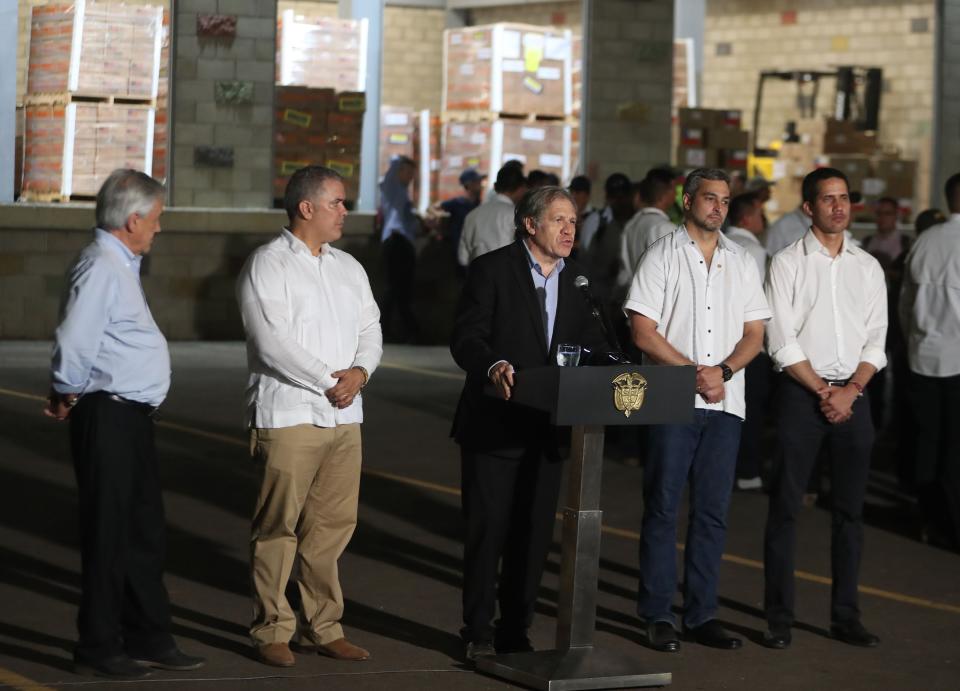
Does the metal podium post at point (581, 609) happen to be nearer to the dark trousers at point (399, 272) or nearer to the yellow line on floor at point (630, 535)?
the yellow line on floor at point (630, 535)

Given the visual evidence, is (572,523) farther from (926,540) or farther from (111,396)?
(926,540)

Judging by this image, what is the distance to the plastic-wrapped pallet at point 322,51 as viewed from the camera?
17.8m

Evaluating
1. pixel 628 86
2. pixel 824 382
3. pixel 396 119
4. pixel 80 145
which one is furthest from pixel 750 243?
pixel 396 119

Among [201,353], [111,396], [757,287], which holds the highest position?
[757,287]

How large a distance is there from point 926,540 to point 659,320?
9.92 ft

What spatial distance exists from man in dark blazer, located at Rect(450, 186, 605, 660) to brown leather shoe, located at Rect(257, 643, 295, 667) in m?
0.68

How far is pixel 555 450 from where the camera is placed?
6230 millimetres

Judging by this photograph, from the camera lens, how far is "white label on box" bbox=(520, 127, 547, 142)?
19.3m

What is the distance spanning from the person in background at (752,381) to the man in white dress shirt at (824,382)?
3.24 metres

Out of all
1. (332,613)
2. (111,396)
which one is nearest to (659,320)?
(332,613)

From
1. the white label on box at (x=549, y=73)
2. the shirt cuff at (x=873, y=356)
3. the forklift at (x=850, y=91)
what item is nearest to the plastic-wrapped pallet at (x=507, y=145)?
the white label on box at (x=549, y=73)

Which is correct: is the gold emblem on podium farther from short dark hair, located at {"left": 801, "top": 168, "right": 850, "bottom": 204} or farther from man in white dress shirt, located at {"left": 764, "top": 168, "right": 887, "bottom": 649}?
short dark hair, located at {"left": 801, "top": 168, "right": 850, "bottom": 204}

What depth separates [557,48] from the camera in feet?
64.2

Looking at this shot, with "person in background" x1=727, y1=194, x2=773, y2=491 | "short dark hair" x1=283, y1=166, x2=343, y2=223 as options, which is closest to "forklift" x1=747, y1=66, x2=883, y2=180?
"person in background" x1=727, y1=194, x2=773, y2=491
